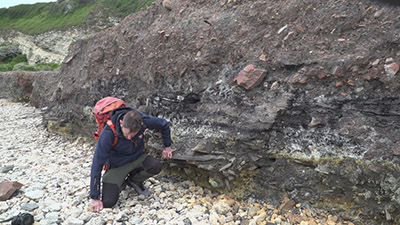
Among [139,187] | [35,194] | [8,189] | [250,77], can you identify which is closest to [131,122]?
[139,187]

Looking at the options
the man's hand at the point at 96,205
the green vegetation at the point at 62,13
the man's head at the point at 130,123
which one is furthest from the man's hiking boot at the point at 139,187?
the green vegetation at the point at 62,13

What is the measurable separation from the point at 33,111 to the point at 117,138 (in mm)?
10772

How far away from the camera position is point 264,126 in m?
4.01

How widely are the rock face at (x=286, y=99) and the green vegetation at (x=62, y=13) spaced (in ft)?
65.2

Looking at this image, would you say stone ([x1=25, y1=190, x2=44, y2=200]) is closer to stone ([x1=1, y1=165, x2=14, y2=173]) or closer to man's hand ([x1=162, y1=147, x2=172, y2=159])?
stone ([x1=1, y1=165, x2=14, y2=173])

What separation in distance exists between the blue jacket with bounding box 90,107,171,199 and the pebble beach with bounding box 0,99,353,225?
0.50 meters

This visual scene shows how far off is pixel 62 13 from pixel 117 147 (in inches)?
1423

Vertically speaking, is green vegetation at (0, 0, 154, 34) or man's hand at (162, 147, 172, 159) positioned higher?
green vegetation at (0, 0, 154, 34)

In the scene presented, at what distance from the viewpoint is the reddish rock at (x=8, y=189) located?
4375mm

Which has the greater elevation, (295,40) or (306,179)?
(295,40)

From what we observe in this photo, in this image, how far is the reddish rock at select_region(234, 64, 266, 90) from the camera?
14.2 ft

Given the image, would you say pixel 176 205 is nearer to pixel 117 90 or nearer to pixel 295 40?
pixel 295 40

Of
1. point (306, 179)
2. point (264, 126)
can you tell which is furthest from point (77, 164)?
point (306, 179)

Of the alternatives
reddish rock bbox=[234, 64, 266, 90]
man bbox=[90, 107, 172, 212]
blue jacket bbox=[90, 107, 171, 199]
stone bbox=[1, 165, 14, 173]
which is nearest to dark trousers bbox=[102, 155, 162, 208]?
man bbox=[90, 107, 172, 212]
